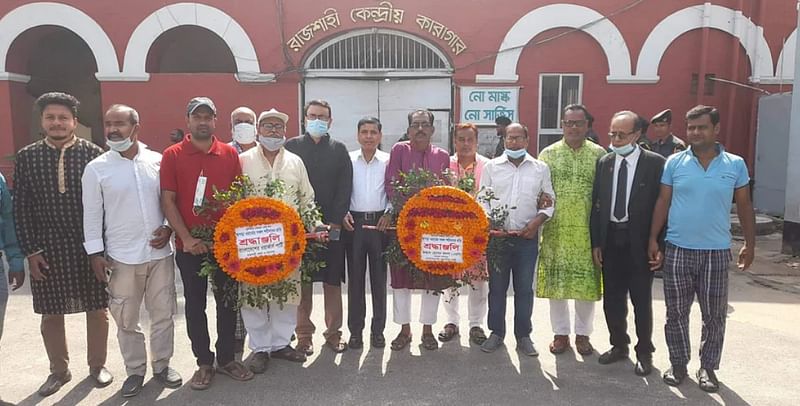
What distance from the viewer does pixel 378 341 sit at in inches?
170

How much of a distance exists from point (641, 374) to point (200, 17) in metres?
9.31

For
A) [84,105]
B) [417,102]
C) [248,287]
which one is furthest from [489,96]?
[84,105]

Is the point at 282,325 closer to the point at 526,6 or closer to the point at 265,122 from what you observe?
the point at 265,122

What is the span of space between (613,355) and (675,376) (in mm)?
441

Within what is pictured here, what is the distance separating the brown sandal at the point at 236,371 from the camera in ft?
12.3

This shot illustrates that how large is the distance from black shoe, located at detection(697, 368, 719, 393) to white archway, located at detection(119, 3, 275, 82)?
8386mm

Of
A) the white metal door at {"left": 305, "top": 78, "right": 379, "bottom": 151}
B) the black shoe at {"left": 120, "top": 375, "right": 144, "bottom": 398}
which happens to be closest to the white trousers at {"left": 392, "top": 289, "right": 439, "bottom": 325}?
the black shoe at {"left": 120, "top": 375, "right": 144, "bottom": 398}

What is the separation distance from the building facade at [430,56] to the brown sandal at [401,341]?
635 cm

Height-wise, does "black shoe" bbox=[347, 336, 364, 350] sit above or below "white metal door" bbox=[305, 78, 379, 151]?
below

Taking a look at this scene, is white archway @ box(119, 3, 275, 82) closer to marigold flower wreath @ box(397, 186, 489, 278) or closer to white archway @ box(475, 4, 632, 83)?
white archway @ box(475, 4, 632, 83)

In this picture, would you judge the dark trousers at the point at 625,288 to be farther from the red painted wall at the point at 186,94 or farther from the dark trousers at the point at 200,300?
the red painted wall at the point at 186,94

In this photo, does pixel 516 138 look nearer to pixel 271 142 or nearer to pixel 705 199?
pixel 705 199

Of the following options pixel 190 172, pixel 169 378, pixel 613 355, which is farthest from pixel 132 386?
pixel 613 355

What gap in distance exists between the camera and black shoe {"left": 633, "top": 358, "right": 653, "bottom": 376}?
3.82m
